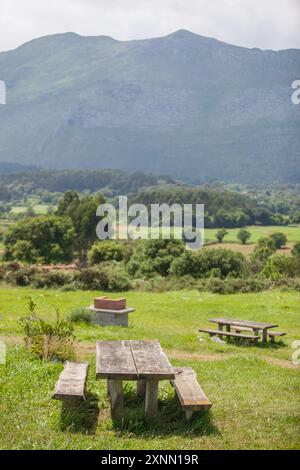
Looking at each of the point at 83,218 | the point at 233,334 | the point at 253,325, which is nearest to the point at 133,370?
the point at 233,334

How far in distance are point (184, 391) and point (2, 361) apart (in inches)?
144

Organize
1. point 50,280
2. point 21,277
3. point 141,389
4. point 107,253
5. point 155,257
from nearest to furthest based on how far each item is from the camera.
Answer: point 141,389 < point 50,280 < point 21,277 < point 155,257 < point 107,253

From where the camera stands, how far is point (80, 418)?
24.0 feet

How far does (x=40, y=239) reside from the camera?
60031mm

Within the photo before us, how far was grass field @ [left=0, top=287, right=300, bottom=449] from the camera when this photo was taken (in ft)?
22.2

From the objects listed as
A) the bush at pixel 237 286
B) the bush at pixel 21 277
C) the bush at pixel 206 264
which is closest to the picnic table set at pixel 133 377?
the bush at pixel 237 286

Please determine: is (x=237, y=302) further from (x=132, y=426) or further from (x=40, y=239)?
(x=40, y=239)

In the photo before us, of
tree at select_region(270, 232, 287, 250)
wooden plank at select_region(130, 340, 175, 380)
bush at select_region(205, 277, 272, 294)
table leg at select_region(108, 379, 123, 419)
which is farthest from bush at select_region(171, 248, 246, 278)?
tree at select_region(270, 232, 287, 250)

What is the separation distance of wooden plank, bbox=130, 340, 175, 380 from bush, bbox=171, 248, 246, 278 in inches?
980

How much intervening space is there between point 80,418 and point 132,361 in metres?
1.09

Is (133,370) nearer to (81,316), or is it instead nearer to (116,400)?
(116,400)

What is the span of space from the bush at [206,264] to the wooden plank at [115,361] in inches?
986

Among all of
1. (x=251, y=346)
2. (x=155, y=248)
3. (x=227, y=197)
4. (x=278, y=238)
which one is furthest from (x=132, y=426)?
(x=227, y=197)

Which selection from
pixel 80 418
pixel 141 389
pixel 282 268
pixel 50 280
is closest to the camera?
pixel 80 418
